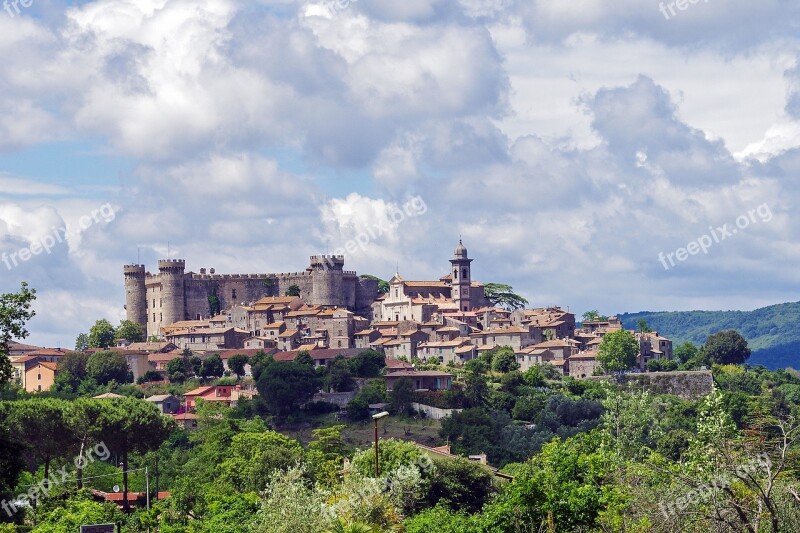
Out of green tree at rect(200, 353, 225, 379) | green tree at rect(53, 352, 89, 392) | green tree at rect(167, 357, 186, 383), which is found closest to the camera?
green tree at rect(53, 352, 89, 392)

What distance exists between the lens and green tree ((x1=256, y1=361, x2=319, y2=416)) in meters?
101

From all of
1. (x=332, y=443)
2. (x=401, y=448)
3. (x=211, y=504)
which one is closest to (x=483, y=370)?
(x=332, y=443)

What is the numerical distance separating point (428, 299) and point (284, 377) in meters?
29.7

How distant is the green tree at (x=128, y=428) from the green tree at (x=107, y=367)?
35.0 meters

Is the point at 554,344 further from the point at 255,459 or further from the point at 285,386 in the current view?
the point at 255,459

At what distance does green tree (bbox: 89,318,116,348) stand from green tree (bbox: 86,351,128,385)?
11669mm

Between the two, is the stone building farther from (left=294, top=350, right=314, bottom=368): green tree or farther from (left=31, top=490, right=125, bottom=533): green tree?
(left=31, top=490, right=125, bottom=533): green tree

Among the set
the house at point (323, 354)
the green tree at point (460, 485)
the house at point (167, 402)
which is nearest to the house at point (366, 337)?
the house at point (323, 354)

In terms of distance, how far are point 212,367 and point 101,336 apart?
1635 centimetres

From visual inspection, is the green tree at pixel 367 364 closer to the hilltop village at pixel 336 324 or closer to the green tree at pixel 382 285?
the hilltop village at pixel 336 324

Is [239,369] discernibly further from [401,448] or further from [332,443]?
[401,448]

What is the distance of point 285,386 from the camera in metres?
101

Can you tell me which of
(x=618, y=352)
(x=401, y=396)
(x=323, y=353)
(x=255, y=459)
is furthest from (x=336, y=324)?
(x=255, y=459)

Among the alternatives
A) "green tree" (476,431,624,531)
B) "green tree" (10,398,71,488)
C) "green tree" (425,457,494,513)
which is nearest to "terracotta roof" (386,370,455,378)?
"green tree" (10,398,71,488)
